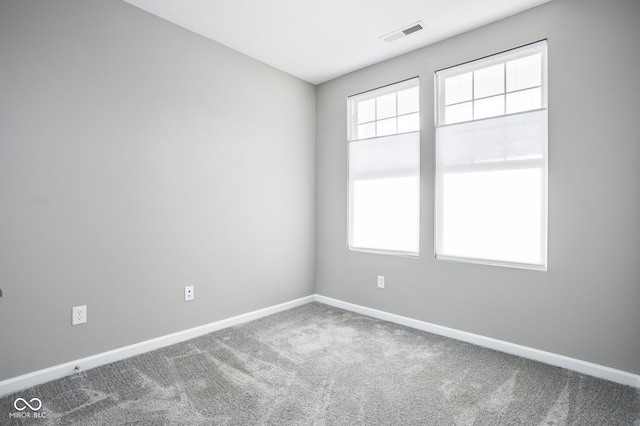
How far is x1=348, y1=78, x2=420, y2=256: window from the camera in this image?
3.20 meters

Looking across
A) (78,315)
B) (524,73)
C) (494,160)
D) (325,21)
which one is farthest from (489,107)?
(78,315)

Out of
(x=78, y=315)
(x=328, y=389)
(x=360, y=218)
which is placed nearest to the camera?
(x=328, y=389)

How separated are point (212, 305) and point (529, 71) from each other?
3.26 metres

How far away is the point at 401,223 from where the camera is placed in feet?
10.7

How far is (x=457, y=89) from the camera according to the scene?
2.91 m

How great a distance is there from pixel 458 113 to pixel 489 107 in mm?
252

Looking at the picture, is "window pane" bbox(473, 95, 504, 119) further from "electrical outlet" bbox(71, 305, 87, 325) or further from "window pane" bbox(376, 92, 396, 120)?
"electrical outlet" bbox(71, 305, 87, 325)

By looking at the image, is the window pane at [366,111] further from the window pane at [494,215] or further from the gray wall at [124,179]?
the window pane at [494,215]

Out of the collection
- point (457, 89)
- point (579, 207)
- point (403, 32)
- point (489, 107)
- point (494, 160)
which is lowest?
point (579, 207)

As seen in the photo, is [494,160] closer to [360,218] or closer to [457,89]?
[457,89]

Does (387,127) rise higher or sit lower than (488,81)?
lower

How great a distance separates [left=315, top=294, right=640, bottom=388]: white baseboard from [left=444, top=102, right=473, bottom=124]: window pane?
5.99 feet

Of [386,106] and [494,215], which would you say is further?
[386,106]

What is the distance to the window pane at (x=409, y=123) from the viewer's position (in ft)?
10.4
